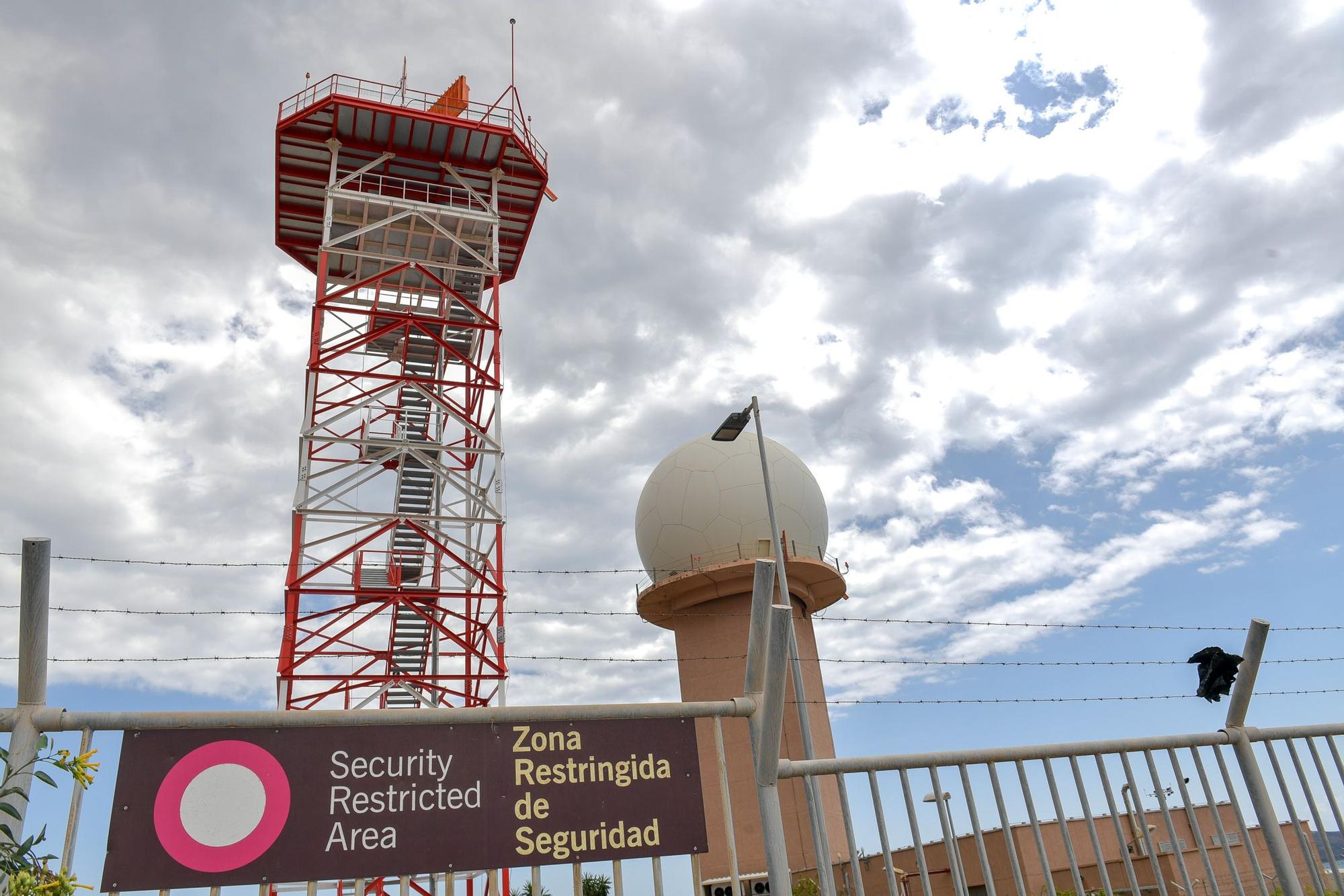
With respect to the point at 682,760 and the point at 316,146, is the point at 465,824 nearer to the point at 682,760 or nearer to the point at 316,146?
the point at 682,760

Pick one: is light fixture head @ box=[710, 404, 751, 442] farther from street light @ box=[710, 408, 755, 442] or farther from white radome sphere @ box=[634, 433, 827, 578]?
white radome sphere @ box=[634, 433, 827, 578]

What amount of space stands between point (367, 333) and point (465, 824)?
19.7 m

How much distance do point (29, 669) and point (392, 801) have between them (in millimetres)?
1469

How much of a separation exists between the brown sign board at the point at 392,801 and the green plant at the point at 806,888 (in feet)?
58.1

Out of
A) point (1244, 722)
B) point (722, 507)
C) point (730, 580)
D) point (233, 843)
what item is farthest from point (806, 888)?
point (233, 843)

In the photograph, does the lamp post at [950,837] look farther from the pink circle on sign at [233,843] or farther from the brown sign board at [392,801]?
the pink circle on sign at [233,843]

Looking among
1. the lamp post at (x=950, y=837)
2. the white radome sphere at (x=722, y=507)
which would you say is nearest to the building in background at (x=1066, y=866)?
the white radome sphere at (x=722, y=507)

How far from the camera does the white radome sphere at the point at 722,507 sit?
82.9ft

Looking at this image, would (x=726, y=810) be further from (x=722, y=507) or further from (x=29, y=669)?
(x=722, y=507)

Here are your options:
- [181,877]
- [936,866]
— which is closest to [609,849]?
[181,877]

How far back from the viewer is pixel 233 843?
11.9 ft

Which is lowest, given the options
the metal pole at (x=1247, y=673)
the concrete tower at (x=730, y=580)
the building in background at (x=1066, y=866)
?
the building in background at (x=1066, y=866)

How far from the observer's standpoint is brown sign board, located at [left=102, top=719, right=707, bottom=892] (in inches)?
142

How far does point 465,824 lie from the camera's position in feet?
12.7
